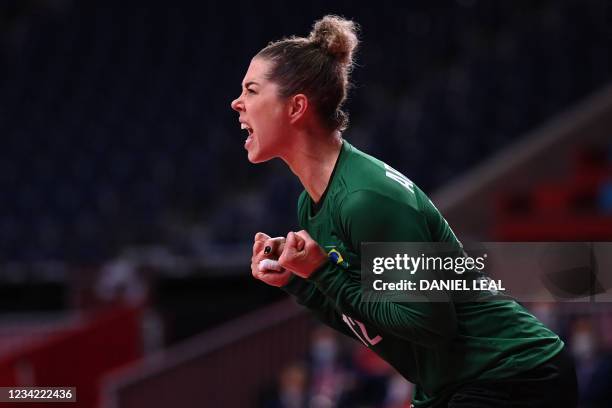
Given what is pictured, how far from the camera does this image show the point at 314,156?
237cm

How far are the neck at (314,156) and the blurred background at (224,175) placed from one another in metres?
3.15

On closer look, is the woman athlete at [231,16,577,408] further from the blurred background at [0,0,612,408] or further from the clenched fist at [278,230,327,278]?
the blurred background at [0,0,612,408]

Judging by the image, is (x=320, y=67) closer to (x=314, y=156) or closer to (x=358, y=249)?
(x=314, y=156)

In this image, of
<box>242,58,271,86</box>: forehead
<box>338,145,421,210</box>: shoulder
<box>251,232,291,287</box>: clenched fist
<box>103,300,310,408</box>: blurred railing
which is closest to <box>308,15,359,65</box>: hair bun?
<box>242,58,271,86</box>: forehead

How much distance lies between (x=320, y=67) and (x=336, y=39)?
9 centimetres

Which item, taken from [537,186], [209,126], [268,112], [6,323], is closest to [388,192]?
[268,112]

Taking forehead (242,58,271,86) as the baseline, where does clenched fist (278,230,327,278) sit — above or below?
below

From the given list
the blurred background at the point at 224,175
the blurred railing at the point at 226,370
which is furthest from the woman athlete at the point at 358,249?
the blurred railing at the point at 226,370

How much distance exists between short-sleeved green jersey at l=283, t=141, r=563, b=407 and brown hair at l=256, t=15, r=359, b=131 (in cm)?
11

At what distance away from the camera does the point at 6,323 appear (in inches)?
361

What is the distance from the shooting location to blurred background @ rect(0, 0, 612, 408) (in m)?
6.81

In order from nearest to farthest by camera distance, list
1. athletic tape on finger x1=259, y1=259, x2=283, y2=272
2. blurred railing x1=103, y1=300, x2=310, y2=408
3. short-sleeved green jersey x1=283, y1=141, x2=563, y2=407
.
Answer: short-sleeved green jersey x1=283, y1=141, x2=563, y2=407
athletic tape on finger x1=259, y1=259, x2=283, y2=272
blurred railing x1=103, y1=300, x2=310, y2=408

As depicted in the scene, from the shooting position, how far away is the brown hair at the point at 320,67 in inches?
93.3

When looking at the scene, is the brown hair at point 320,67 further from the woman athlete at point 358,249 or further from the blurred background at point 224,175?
the blurred background at point 224,175
